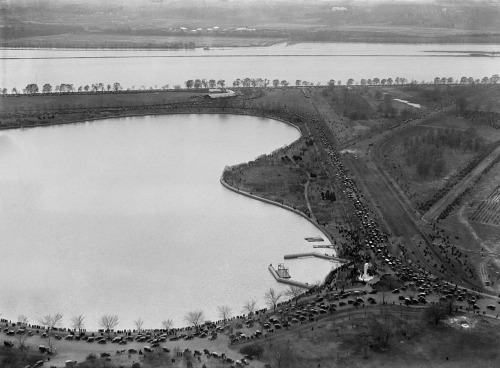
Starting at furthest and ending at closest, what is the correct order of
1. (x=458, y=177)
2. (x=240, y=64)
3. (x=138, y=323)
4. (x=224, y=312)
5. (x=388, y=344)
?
(x=240, y=64), (x=458, y=177), (x=224, y=312), (x=138, y=323), (x=388, y=344)

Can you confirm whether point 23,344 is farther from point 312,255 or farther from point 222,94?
point 222,94

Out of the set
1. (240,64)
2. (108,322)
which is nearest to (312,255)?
(108,322)

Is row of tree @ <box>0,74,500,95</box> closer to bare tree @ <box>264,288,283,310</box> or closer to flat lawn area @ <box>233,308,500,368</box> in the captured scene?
bare tree @ <box>264,288,283,310</box>

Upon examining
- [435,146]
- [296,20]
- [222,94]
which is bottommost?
[435,146]

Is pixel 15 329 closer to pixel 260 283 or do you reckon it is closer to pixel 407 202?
pixel 260 283

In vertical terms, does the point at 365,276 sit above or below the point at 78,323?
above

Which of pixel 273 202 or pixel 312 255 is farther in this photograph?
pixel 273 202

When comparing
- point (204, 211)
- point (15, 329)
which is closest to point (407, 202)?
point (204, 211)
